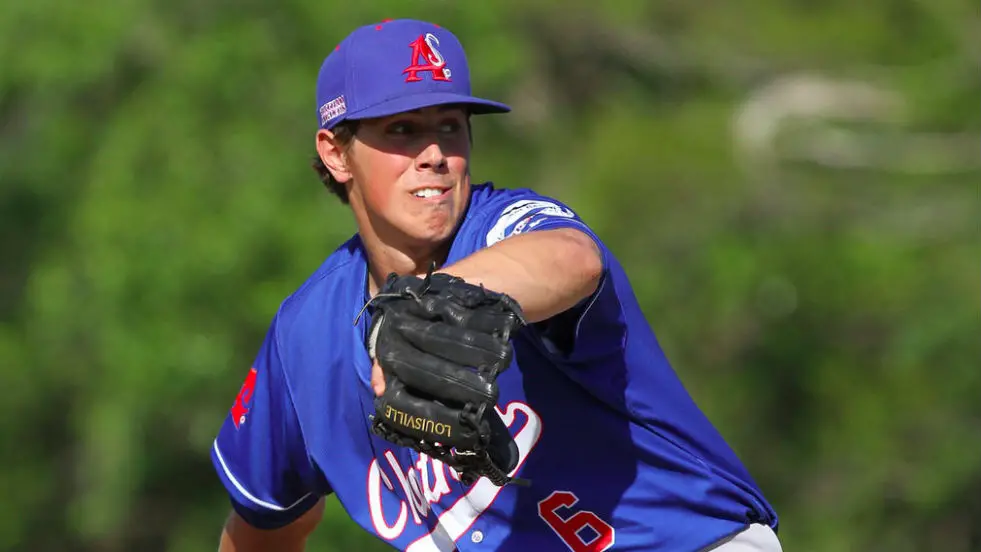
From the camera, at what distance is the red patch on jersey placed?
4.02 m

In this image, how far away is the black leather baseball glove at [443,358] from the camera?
2652mm

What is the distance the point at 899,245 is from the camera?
16625 mm

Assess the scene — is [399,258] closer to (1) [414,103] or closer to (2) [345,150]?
(2) [345,150]

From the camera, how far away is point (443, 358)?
8.76 feet

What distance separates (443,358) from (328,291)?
4.09 feet

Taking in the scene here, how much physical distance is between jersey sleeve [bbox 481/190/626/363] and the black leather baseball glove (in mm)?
428

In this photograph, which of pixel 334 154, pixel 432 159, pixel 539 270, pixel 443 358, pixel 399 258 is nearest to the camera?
pixel 443 358

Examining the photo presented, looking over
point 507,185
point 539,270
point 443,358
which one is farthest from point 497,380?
point 507,185

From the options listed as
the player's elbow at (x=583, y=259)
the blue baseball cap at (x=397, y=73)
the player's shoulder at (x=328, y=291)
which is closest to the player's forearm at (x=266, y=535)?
the player's shoulder at (x=328, y=291)

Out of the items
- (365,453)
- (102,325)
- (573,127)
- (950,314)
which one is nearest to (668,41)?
(573,127)

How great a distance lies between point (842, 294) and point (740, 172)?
8.67 feet

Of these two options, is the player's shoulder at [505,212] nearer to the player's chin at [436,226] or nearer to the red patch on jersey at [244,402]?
the player's chin at [436,226]

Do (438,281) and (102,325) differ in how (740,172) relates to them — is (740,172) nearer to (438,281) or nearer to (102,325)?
(102,325)

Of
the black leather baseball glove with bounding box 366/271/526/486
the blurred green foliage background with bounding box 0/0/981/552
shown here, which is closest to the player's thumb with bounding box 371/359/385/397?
the black leather baseball glove with bounding box 366/271/526/486
